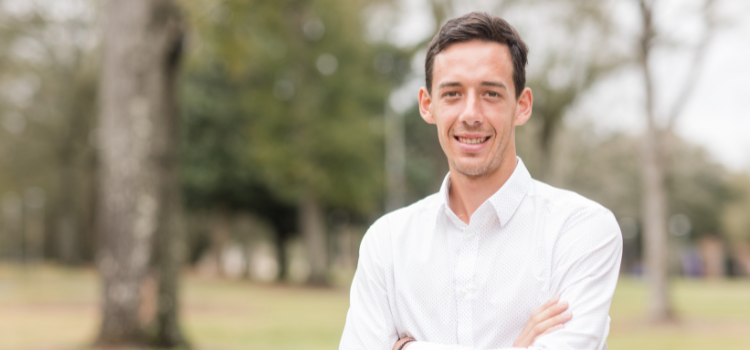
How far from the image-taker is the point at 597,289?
237cm

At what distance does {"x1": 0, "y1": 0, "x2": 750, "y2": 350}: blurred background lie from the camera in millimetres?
9508

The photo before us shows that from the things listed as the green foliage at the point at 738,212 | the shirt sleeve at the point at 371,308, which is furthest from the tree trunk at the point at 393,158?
the shirt sleeve at the point at 371,308

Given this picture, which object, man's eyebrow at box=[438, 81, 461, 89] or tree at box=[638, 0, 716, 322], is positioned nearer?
man's eyebrow at box=[438, 81, 461, 89]

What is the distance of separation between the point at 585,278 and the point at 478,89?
28.1 inches

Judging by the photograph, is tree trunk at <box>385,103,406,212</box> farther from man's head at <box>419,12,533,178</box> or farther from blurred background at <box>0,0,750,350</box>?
man's head at <box>419,12,533,178</box>

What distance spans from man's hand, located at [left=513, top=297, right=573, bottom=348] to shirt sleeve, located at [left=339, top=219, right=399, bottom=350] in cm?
49

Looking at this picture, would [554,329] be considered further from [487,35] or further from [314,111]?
[314,111]

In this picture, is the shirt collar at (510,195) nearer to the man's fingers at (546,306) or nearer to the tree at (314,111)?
the man's fingers at (546,306)

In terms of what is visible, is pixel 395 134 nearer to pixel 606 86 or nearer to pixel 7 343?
pixel 606 86

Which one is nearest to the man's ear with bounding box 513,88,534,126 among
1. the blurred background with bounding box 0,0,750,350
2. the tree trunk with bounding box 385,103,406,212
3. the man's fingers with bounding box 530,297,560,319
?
the man's fingers with bounding box 530,297,560,319

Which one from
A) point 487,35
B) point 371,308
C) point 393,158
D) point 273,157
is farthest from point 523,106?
point 393,158

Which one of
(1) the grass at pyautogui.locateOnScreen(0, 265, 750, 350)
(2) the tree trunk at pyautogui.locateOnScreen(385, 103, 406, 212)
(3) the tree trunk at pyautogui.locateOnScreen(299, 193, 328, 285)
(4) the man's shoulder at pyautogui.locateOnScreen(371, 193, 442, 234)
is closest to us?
(4) the man's shoulder at pyautogui.locateOnScreen(371, 193, 442, 234)

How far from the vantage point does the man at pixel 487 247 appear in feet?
7.86

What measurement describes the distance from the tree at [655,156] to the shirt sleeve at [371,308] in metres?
13.2
